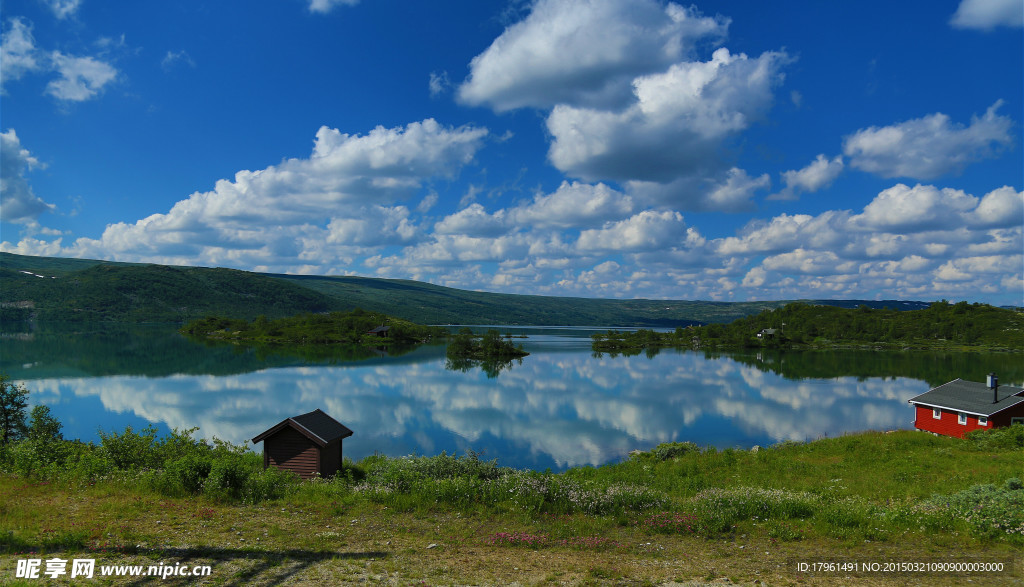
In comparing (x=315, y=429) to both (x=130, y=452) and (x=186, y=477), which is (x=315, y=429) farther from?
(x=130, y=452)

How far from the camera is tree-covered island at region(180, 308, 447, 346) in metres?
137

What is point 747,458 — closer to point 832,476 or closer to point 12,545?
point 832,476

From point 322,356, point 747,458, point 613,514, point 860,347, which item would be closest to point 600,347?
point 322,356

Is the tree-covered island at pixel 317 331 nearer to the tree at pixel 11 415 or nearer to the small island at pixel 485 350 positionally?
the small island at pixel 485 350

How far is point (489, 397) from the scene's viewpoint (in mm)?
55656

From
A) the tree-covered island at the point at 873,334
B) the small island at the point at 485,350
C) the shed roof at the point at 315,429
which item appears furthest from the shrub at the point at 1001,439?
the tree-covered island at the point at 873,334

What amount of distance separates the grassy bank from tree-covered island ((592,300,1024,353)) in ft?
381

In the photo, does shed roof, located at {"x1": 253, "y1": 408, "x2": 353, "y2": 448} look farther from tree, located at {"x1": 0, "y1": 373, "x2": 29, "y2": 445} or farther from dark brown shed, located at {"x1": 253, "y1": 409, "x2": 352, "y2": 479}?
tree, located at {"x1": 0, "y1": 373, "x2": 29, "y2": 445}

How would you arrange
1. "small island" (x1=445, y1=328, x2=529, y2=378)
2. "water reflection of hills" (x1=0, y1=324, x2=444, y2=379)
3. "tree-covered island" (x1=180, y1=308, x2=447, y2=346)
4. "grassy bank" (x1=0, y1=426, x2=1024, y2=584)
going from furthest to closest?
"tree-covered island" (x1=180, y1=308, x2=447, y2=346) < "small island" (x1=445, y1=328, x2=529, y2=378) < "water reflection of hills" (x1=0, y1=324, x2=444, y2=379) < "grassy bank" (x1=0, y1=426, x2=1024, y2=584)

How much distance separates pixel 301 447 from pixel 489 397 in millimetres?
38272

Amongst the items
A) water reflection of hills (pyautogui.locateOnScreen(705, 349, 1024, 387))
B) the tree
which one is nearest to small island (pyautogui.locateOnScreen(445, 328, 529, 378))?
water reflection of hills (pyautogui.locateOnScreen(705, 349, 1024, 387))

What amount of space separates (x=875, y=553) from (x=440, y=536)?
8635 mm

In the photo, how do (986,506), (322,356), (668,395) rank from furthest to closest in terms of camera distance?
(322,356) < (668,395) < (986,506)

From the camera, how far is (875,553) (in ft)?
31.9
